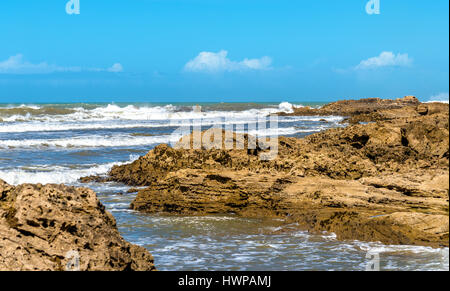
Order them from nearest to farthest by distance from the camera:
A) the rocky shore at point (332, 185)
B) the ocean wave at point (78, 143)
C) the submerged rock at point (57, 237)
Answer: the submerged rock at point (57, 237) < the rocky shore at point (332, 185) < the ocean wave at point (78, 143)

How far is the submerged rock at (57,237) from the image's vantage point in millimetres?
3438

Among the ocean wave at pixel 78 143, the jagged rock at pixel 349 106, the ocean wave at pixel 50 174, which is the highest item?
the jagged rock at pixel 349 106

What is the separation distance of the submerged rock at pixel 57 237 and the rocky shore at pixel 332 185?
2.24 m

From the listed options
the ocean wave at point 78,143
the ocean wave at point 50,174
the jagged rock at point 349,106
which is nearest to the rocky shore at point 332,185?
the ocean wave at point 50,174

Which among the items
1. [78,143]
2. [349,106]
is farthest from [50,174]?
[349,106]

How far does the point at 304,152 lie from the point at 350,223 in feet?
5.63

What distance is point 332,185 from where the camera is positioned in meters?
5.90

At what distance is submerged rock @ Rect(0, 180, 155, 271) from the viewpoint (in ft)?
11.3

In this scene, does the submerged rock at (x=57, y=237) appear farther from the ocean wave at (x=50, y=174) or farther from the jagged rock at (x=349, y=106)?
the jagged rock at (x=349, y=106)

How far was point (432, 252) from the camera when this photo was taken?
4.12m

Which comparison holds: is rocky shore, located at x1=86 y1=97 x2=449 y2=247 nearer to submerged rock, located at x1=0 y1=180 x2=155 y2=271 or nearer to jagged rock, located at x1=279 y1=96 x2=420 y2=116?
submerged rock, located at x1=0 y1=180 x2=155 y2=271

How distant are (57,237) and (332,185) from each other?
3.36 m

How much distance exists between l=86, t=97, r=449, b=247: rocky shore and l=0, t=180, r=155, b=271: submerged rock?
7.36 feet
